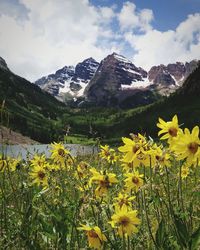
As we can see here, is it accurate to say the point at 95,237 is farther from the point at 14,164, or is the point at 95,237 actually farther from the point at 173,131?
the point at 14,164

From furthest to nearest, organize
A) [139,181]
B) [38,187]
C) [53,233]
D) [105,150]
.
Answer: [105,150]
[38,187]
[139,181]
[53,233]

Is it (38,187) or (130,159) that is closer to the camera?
(130,159)

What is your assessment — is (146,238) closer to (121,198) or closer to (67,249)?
(121,198)

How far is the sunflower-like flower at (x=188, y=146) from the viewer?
3.08 meters

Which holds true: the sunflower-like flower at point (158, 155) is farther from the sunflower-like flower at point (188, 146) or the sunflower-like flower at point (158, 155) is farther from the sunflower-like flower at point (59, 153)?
the sunflower-like flower at point (59, 153)

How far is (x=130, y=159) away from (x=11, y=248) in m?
1.77

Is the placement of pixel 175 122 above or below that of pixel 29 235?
above

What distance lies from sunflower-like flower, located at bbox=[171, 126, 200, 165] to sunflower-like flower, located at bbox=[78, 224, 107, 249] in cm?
94

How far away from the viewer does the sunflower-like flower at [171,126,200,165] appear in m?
3.08

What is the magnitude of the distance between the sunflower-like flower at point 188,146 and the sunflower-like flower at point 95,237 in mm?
939

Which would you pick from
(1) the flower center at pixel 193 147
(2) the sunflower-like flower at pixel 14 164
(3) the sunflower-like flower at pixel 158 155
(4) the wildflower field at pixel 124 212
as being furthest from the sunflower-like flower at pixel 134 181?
(2) the sunflower-like flower at pixel 14 164

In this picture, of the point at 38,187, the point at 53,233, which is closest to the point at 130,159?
the point at 53,233

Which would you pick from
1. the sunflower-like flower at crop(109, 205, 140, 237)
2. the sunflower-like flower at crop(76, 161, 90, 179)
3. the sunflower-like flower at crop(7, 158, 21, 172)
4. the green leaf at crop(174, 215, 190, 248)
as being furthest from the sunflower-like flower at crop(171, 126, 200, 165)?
the sunflower-like flower at crop(7, 158, 21, 172)

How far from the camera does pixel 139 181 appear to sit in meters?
4.95
